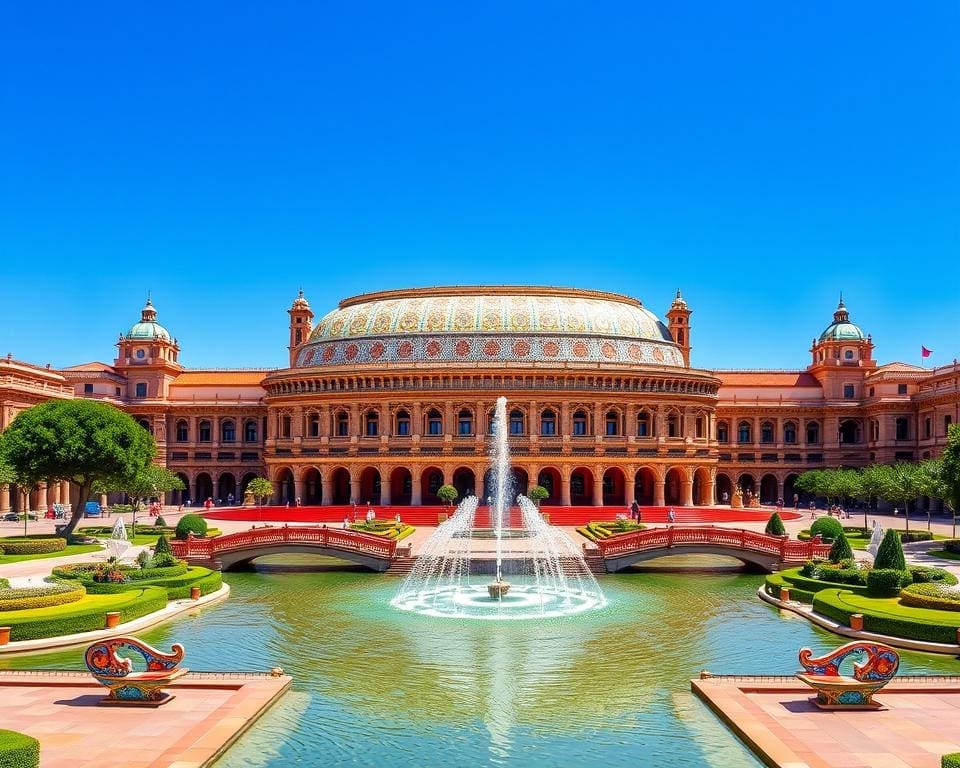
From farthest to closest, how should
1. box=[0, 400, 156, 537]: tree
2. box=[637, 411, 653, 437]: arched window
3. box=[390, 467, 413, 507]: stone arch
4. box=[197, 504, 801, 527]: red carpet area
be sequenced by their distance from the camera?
box=[637, 411, 653, 437]: arched window, box=[390, 467, 413, 507]: stone arch, box=[197, 504, 801, 527]: red carpet area, box=[0, 400, 156, 537]: tree

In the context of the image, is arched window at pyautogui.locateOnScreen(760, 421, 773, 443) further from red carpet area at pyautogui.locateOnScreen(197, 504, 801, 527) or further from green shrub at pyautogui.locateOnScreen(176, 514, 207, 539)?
green shrub at pyautogui.locateOnScreen(176, 514, 207, 539)

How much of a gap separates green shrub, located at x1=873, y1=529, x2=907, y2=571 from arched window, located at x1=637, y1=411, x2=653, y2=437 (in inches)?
1966

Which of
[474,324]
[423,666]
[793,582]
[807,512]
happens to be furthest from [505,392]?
[423,666]

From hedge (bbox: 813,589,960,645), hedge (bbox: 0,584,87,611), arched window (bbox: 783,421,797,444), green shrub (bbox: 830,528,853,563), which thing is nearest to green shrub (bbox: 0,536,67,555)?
hedge (bbox: 0,584,87,611)

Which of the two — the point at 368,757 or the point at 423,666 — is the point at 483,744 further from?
the point at 423,666

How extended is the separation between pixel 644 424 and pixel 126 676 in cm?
6960

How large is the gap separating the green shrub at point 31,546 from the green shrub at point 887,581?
40720mm

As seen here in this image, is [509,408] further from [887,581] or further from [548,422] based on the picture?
[887,581]

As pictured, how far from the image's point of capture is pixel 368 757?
1933 centimetres

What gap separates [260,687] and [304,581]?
2173 centimetres

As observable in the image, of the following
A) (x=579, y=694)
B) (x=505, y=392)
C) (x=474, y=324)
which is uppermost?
(x=474, y=324)

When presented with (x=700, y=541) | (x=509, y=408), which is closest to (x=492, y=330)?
(x=509, y=408)

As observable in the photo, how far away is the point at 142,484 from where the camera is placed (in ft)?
206

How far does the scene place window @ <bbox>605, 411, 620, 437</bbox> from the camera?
281 feet
